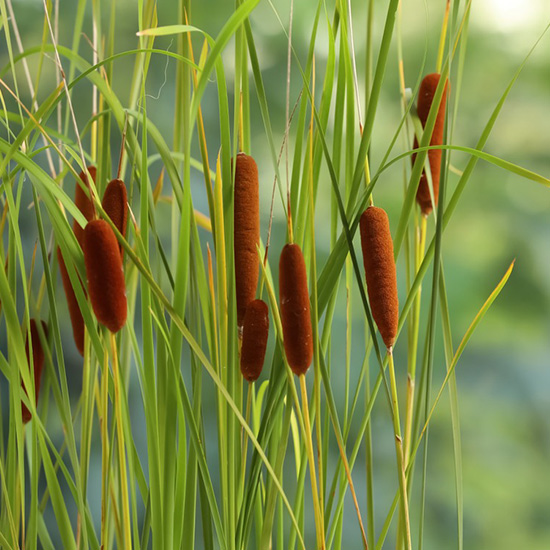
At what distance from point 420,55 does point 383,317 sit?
0.60 metres

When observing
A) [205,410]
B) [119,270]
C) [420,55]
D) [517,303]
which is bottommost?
[205,410]

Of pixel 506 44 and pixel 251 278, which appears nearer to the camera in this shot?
pixel 251 278

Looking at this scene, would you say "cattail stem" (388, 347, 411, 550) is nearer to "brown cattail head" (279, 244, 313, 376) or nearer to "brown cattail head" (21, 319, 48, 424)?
"brown cattail head" (279, 244, 313, 376)

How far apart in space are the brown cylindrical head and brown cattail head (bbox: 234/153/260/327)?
2 cm

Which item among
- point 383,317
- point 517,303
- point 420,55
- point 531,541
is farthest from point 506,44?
point 531,541

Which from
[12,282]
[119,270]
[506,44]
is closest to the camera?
[119,270]

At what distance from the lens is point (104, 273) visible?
41 cm

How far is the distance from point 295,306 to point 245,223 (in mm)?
78

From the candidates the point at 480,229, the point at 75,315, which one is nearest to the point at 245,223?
the point at 75,315

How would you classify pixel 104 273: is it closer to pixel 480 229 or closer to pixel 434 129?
pixel 434 129

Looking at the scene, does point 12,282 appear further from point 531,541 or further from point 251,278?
point 531,541

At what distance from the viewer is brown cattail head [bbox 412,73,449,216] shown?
505 mm

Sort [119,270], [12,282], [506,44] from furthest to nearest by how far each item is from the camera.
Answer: [506,44]
[12,282]
[119,270]

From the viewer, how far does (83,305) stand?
18.4 inches
